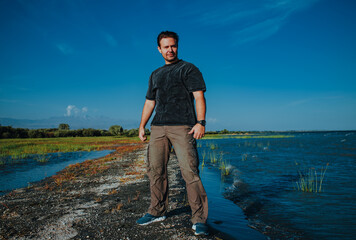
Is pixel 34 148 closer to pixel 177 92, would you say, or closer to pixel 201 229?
pixel 177 92

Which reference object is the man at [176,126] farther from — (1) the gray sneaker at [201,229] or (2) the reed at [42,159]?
(2) the reed at [42,159]

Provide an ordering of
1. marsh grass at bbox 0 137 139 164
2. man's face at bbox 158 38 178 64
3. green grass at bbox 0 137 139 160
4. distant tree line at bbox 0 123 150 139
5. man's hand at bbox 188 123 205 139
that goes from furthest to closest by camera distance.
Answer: distant tree line at bbox 0 123 150 139
green grass at bbox 0 137 139 160
marsh grass at bbox 0 137 139 164
man's face at bbox 158 38 178 64
man's hand at bbox 188 123 205 139

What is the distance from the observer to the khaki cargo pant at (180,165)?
3.33 meters

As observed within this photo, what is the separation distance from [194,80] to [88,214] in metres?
3.54

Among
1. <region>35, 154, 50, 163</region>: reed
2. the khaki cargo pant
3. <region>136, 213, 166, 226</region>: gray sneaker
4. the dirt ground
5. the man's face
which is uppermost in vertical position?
the man's face

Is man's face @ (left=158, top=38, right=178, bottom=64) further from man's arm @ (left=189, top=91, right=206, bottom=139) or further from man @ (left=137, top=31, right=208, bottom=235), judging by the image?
man's arm @ (left=189, top=91, right=206, bottom=139)

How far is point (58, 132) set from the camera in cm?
6262

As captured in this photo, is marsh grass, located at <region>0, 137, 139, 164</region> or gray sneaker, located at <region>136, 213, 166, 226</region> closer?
gray sneaker, located at <region>136, 213, 166, 226</region>

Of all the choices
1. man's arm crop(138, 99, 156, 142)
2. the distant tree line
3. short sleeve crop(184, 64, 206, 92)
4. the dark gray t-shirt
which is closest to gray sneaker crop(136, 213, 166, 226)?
man's arm crop(138, 99, 156, 142)

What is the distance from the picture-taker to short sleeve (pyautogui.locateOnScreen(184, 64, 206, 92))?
3312 mm

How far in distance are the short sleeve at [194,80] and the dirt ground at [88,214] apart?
90.0 inches

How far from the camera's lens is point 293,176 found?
10539 mm

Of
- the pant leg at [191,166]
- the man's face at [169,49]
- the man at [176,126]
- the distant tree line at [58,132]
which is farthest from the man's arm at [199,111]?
the distant tree line at [58,132]

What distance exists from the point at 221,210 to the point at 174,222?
6.08 ft
